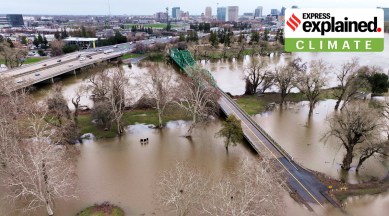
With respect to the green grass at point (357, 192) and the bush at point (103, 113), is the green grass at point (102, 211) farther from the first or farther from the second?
the green grass at point (357, 192)

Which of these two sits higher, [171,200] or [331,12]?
[331,12]

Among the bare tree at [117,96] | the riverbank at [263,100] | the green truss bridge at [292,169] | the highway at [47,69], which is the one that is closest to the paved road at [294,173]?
the green truss bridge at [292,169]

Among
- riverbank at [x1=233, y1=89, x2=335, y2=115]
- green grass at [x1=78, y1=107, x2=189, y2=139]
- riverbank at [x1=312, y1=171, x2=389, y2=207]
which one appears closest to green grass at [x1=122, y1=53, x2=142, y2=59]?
green grass at [x1=78, y1=107, x2=189, y2=139]

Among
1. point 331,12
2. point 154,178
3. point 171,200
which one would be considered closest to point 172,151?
point 154,178

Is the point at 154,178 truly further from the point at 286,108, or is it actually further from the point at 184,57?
the point at 184,57

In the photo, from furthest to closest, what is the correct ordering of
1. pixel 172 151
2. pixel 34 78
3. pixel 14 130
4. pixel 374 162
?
pixel 34 78 < pixel 172 151 < pixel 374 162 < pixel 14 130
